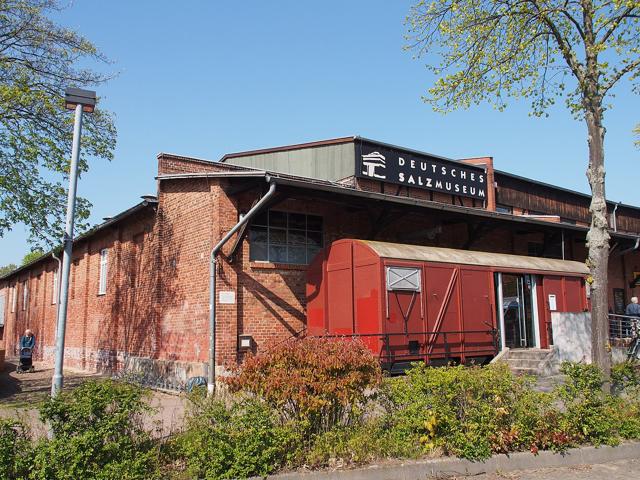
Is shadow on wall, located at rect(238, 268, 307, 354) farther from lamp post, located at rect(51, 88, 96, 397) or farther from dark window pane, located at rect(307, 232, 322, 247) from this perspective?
lamp post, located at rect(51, 88, 96, 397)

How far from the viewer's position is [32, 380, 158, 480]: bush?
5090 millimetres

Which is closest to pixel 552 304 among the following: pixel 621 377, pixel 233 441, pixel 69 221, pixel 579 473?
pixel 621 377

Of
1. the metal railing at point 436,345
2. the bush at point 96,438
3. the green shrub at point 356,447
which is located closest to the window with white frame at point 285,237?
the metal railing at point 436,345

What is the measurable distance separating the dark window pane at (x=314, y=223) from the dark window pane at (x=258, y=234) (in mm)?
1465

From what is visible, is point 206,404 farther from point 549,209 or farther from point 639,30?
point 549,209

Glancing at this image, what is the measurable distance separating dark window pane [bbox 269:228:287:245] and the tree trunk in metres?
7.74

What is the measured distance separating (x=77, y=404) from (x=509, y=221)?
15.0 metres

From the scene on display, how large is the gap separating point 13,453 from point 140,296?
12191mm

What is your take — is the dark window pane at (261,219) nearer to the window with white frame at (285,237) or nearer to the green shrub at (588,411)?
the window with white frame at (285,237)

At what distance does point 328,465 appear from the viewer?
6.00 m

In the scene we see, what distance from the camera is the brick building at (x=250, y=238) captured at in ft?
44.8

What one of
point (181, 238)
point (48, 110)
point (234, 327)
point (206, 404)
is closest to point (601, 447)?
point (206, 404)

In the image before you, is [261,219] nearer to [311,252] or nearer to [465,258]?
[311,252]

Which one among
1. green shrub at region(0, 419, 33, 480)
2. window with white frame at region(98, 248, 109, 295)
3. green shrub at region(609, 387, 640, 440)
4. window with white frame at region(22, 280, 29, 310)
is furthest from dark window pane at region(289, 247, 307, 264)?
window with white frame at region(22, 280, 29, 310)
